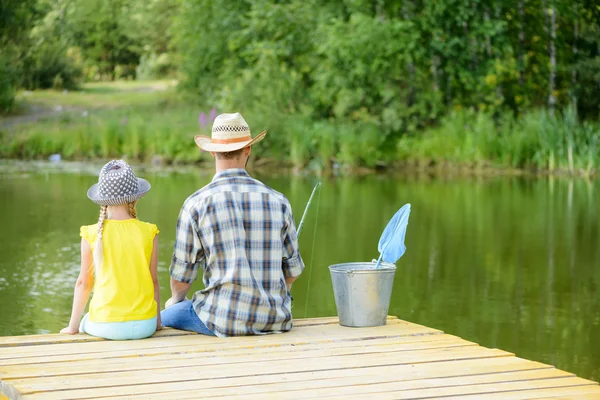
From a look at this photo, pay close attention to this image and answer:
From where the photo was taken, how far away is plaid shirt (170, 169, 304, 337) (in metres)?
4.23

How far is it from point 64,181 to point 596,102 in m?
11.0

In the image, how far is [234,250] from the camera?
167 inches

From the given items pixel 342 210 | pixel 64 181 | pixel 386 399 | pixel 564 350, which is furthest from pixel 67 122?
pixel 386 399

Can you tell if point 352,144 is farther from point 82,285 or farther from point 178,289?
point 82,285

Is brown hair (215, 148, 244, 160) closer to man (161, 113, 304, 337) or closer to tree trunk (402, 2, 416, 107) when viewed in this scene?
man (161, 113, 304, 337)

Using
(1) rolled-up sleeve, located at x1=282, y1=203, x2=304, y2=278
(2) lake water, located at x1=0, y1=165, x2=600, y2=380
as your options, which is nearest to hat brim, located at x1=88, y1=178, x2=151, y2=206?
(1) rolled-up sleeve, located at x1=282, y1=203, x2=304, y2=278

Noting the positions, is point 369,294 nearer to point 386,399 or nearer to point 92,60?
point 386,399

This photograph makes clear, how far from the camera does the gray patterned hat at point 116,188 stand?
4.22 meters

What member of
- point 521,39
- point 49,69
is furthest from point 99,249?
point 49,69

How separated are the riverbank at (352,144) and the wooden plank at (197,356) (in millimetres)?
16037

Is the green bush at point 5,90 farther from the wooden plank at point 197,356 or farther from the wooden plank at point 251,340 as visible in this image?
the wooden plank at point 197,356

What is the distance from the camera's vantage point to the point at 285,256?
441 cm

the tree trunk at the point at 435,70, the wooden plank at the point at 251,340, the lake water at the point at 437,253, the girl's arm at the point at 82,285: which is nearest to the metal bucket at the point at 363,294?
the wooden plank at the point at 251,340

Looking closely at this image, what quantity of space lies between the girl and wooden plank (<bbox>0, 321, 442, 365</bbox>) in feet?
0.29
